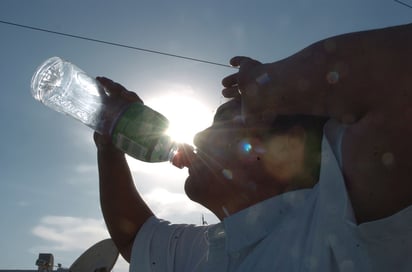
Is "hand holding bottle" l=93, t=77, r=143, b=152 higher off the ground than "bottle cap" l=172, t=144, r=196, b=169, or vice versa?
"hand holding bottle" l=93, t=77, r=143, b=152

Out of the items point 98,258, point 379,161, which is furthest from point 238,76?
point 98,258

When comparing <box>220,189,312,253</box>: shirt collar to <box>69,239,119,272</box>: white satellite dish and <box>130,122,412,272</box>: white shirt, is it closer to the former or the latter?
<box>130,122,412,272</box>: white shirt

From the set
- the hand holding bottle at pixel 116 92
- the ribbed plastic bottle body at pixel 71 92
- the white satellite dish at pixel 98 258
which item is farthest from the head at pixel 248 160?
the white satellite dish at pixel 98 258

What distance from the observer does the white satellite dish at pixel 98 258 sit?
10.3 feet

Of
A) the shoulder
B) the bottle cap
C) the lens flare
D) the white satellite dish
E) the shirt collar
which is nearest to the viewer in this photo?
the shoulder

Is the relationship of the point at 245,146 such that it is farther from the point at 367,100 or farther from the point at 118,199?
the point at 118,199

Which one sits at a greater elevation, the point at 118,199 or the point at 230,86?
the point at 230,86

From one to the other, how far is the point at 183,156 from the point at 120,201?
531mm

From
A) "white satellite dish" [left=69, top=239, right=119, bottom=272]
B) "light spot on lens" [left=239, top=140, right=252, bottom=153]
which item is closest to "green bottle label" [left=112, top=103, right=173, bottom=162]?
"light spot on lens" [left=239, top=140, right=252, bottom=153]

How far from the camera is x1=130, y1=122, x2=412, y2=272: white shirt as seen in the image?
0.97 meters

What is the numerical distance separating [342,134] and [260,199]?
0.49 m

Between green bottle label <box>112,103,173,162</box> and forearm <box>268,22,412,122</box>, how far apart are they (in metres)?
0.83

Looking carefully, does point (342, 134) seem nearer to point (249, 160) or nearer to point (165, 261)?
point (249, 160)

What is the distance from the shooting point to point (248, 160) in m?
1.49
